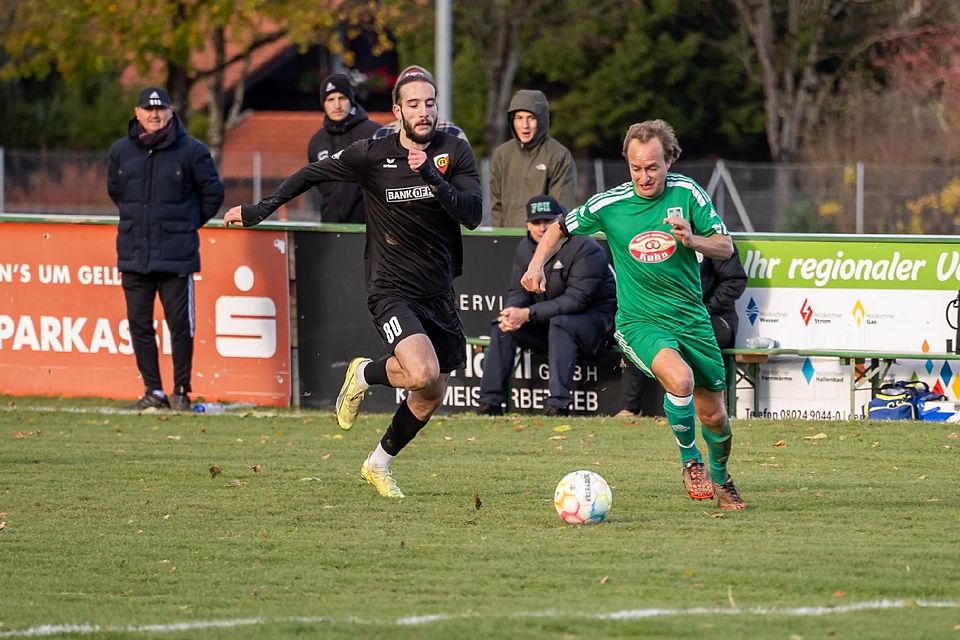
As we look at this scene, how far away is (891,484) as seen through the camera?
914cm

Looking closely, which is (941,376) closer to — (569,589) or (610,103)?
(569,589)

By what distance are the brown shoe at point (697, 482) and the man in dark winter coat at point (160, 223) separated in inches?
229

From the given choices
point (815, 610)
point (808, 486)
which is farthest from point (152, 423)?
point (815, 610)

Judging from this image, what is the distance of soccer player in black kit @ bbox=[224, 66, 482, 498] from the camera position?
8523mm

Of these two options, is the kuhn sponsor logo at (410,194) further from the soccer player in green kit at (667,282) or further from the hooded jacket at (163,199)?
the hooded jacket at (163,199)

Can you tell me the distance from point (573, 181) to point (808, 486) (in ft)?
16.1

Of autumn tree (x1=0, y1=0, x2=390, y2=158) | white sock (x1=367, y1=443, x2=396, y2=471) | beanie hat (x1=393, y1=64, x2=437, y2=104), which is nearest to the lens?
beanie hat (x1=393, y1=64, x2=437, y2=104)

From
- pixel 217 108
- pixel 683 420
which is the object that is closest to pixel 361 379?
pixel 683 420

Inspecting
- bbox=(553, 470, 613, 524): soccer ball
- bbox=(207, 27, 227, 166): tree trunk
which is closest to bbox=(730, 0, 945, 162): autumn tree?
bbox=(207, 27, 227, 166): tree trunk

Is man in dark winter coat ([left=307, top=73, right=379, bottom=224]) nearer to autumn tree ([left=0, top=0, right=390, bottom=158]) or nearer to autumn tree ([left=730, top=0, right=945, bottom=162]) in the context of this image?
autumn tree ([left=0, top=0, right=390, bottom=158])

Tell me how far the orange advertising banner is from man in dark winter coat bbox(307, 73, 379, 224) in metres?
0.58

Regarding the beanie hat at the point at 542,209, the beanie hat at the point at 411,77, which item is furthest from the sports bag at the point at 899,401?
the beanie hat at the point at 411,77

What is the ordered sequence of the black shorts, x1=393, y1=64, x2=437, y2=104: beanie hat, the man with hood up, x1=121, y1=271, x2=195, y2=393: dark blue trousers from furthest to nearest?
the man with hood up
x1=121, y1=271, x2=195, y2=393: dark blue trousers
the black shorts
x1=393, y1=64, x2=437, y2=104: beanie hat

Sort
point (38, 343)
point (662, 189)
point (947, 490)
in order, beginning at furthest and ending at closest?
point (38, 343) < point (947, 490) < point (662, 189)
